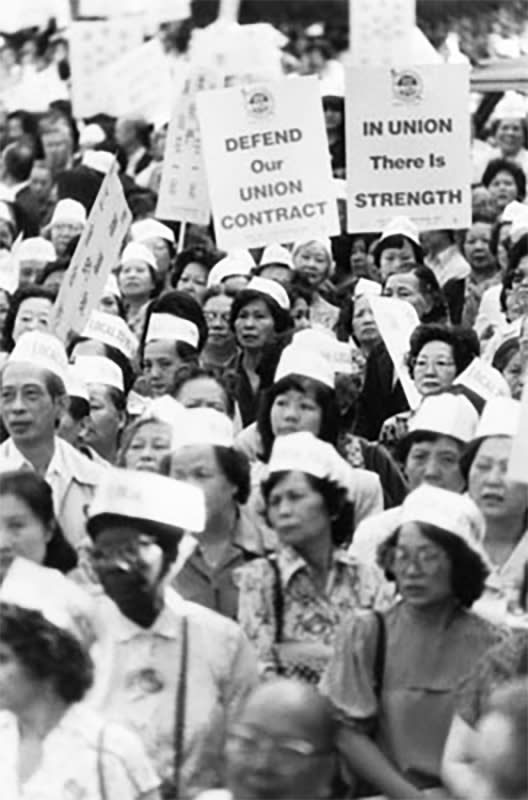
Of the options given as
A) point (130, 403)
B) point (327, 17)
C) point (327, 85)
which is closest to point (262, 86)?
point (130, 403)

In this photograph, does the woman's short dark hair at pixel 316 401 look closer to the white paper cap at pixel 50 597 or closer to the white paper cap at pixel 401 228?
the white paper cap at pixel 50 597

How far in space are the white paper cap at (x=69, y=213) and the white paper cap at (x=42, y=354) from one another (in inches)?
276

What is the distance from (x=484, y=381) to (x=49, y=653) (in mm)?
4240

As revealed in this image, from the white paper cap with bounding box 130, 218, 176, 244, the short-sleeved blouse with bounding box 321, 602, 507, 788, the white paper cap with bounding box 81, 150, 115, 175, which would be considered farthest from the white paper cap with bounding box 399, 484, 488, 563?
the white paper cap with bounding box 81, 150, 115, 175

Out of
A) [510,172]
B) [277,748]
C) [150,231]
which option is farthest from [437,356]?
[510,172]

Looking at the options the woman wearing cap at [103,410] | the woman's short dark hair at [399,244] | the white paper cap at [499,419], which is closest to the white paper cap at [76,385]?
the woman wearing cap at [103,410]

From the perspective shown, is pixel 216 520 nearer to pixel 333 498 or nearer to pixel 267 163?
pixel 333 498

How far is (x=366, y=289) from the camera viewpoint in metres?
15.3

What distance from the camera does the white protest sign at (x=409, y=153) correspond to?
15992 millimetres

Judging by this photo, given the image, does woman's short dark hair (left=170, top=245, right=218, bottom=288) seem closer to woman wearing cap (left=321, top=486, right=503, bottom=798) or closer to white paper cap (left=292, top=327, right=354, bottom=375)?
white paper cap (left=292, top=327, right=354, bottom=375)

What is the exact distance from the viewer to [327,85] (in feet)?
89.4

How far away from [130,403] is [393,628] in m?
4.61

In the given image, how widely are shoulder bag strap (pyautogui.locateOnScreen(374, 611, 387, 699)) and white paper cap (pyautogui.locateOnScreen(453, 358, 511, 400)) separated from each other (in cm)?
278

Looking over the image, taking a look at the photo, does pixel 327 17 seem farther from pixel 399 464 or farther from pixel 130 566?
pixel 130 566
